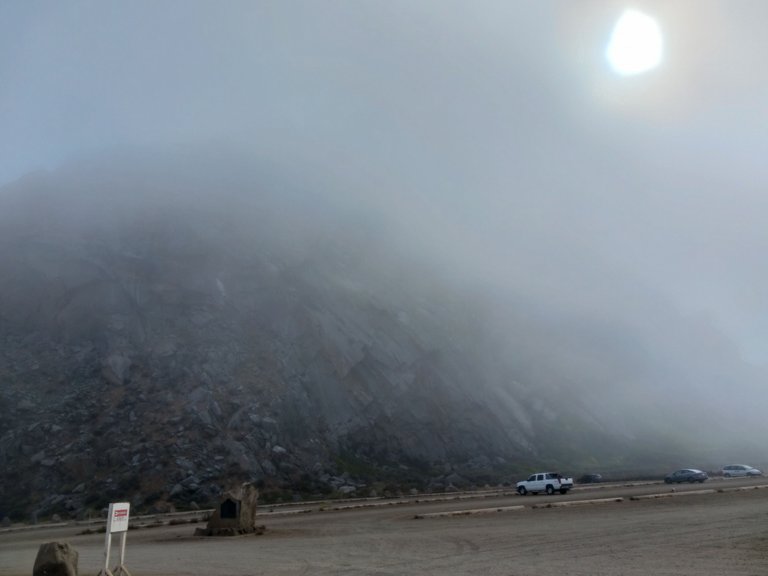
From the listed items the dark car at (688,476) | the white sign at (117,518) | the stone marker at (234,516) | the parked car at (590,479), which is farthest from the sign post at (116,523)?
the parked car at (590,479)

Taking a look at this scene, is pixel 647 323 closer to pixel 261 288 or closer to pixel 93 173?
pixel 261 288

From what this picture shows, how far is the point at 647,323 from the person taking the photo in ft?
488

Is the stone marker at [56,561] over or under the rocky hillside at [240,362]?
under

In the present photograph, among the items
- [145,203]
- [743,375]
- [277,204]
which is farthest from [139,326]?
[743,375]

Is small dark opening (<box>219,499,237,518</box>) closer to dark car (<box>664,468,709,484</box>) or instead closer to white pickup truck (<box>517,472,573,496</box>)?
white pickup truck (<box>517,472,573,496</box>)

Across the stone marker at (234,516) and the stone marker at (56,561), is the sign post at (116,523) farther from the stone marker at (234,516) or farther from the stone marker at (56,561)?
the stone marker at (234,516)

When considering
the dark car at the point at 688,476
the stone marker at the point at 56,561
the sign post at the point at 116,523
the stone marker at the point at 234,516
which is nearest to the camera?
the sign post at the point at 116,523

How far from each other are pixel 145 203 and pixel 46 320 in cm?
3398

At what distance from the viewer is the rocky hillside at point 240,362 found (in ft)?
208

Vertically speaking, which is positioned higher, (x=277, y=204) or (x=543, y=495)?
(x=277, y=204)

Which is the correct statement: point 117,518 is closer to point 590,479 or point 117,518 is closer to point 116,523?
point 116,523

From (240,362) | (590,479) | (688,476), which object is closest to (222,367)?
(240,362)

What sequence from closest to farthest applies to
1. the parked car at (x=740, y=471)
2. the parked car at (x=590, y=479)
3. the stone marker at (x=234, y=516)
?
the stone marker at (x=234, y=516), the parked car at (x=590, y=479), the parked car at (x=740, y=471)

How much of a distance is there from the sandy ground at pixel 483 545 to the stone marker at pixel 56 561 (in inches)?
132
